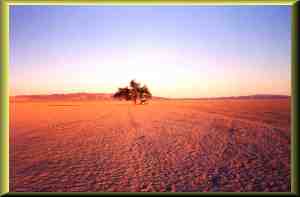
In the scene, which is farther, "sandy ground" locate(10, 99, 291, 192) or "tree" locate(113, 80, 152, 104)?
"tree" locate(113, 80, 152, 104)

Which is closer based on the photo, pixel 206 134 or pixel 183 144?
pixel 183 144

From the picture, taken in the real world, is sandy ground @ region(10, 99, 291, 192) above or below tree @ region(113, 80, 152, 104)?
below

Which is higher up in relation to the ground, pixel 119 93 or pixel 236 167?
pixel 119 93

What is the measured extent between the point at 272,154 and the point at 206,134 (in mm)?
2309

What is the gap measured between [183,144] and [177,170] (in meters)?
1.87

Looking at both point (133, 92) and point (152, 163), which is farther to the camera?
point (133, 92)

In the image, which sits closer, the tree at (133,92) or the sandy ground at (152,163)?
the sandy ground at (152,163)

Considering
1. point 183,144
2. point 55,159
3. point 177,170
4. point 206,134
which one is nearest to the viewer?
point 177,170

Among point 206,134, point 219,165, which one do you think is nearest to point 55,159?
point 219,165

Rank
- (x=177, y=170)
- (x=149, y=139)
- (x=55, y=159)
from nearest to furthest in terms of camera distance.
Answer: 1. (x=177, y=170)
2. (x=55, y=159)
3. (x=149, y=139)

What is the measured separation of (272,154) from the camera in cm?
512

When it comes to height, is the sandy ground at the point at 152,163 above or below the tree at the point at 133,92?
below

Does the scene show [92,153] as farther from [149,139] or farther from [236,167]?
[236,167]

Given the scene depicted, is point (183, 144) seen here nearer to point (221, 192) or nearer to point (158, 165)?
point (158, 165)
